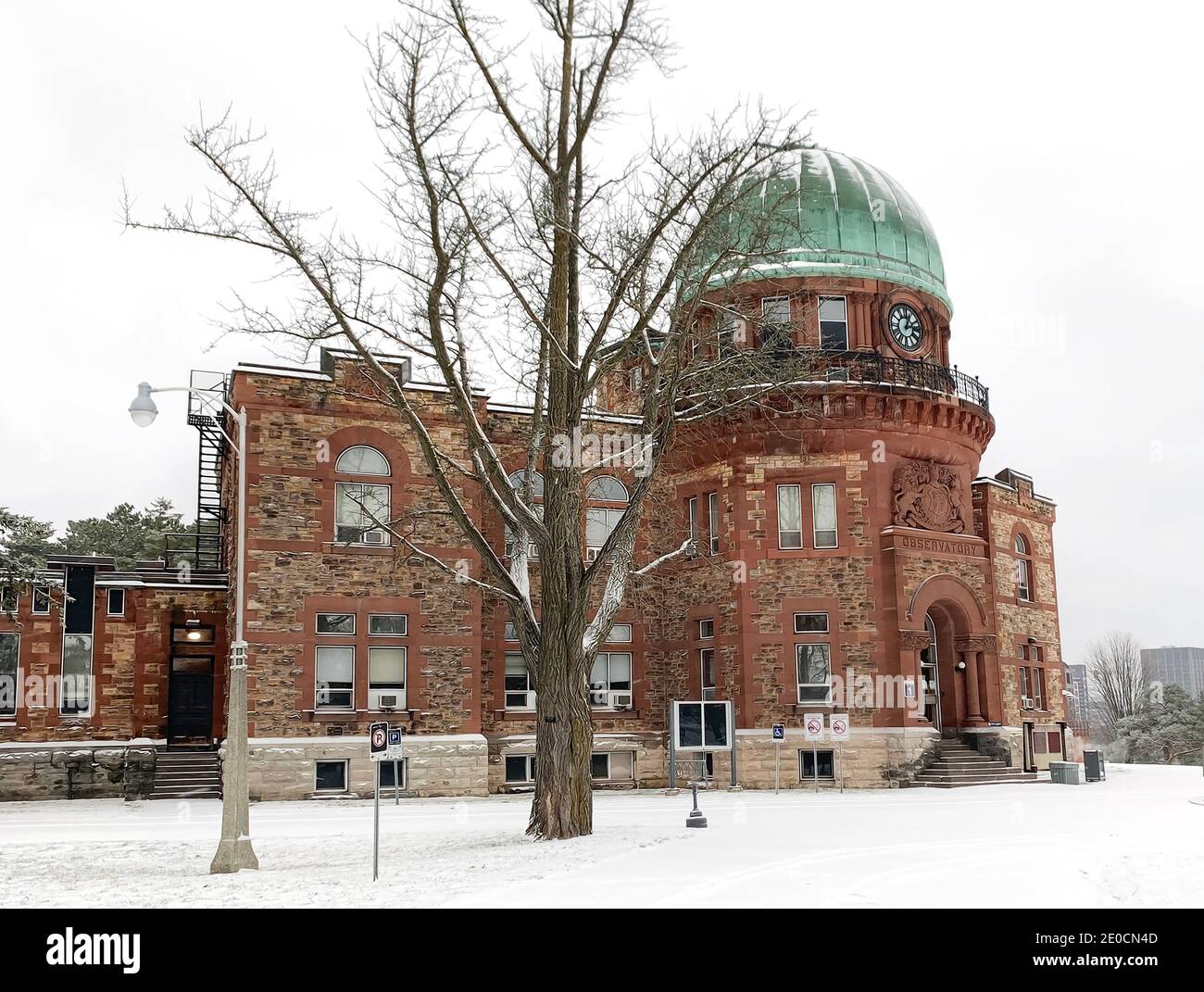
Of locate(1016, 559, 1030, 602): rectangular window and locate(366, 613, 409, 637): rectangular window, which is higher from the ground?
locate(1016, 559, 1030, 602): rectangular window

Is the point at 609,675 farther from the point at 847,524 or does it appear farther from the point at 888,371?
the point at 888,371

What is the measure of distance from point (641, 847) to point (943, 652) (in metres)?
19.2

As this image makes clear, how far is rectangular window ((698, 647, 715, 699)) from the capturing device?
107 feet

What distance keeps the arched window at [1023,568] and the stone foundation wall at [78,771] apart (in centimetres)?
2628

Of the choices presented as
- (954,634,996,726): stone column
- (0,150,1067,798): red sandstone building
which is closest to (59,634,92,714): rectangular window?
(0,150,1067,798): red sandstone building

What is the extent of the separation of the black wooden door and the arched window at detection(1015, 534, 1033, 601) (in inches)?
974

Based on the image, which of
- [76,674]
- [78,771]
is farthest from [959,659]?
[76,674]

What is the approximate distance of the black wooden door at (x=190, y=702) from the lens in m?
31.6

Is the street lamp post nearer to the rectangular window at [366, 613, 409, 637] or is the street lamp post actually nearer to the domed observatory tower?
the rectangular window at [366, 613, 409, 637]

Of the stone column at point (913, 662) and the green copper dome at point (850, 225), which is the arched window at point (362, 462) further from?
the stone column at point (913, 662)

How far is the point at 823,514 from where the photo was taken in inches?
1260
